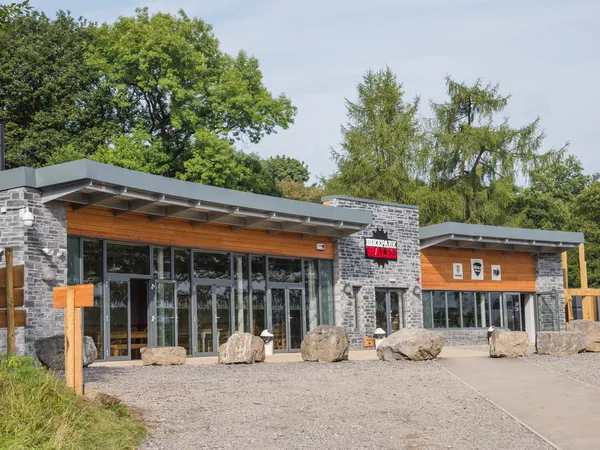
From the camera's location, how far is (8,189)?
1642cm

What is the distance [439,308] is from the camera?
28094 mm

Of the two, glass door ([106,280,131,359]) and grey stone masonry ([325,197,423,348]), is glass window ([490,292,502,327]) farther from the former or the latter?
glass door ([106,280,131,359])

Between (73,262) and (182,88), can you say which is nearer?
(73,262)

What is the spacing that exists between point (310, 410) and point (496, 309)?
68.8ft

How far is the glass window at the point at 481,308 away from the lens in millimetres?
29359

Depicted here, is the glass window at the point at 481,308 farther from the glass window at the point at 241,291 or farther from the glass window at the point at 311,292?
the glass window at the point at 241,291

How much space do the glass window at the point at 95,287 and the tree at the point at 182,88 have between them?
13.5m

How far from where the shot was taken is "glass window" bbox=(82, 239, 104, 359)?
706 inches

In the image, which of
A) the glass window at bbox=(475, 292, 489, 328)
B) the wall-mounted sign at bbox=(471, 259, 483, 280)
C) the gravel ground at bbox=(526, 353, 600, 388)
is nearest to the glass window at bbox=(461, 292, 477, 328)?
the glass window at bbox=(475, 292, 489, 328)

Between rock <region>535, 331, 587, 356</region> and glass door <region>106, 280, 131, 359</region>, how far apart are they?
9.35 metres

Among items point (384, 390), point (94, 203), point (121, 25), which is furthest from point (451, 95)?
point (384, 390)

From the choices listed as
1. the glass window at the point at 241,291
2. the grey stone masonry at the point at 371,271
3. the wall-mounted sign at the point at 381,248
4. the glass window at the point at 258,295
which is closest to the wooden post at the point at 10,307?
the glass window at the point at 241,291

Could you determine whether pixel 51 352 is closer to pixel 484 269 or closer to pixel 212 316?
pixel 212 316

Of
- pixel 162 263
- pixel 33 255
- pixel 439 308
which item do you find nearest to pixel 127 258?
pixel 162 263
